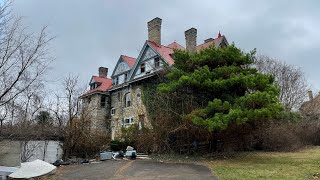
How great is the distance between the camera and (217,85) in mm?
16578

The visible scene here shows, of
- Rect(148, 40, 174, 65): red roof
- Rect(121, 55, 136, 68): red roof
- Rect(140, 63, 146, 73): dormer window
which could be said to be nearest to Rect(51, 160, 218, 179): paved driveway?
Rect(148, 40, 174, 65): red roof

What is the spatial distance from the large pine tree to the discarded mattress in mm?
7068

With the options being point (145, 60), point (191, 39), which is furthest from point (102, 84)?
point (191, 39)

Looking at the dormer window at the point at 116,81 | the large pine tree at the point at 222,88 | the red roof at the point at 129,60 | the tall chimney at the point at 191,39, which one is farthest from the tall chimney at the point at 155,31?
the large pine tree at the point at 222,88

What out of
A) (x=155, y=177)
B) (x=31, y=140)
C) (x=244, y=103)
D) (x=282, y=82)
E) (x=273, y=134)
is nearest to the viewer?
(x=155, y=177)

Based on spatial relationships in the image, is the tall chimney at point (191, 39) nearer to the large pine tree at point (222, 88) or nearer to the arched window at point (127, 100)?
the arched window at point (127, 100)

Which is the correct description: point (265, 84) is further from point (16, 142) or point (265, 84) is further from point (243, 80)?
point (16, 142)

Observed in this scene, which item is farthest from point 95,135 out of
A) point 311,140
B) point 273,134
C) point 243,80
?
point 311,140

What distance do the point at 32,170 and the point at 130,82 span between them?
17.7 meters

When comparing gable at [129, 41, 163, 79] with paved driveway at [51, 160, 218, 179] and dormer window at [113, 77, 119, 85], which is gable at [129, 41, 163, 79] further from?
paved driveway at [51, 160, 218, 179]

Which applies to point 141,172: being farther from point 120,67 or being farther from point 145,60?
point 120,67

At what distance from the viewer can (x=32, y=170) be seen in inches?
493

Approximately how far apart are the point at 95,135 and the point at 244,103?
10.4m

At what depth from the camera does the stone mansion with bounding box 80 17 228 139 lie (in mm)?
27344
